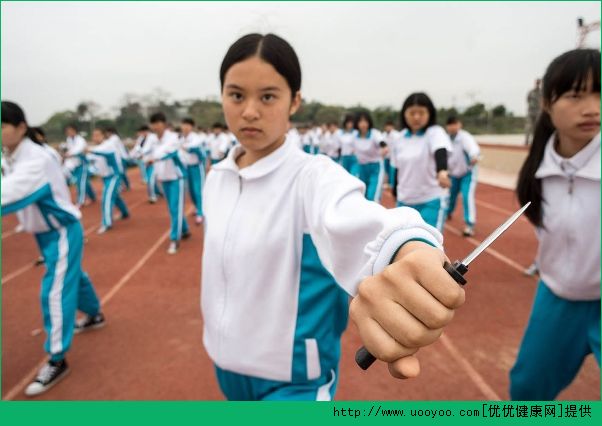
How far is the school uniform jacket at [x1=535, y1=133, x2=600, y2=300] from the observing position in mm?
1574

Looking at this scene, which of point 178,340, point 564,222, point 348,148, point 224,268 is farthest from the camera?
point 348,148

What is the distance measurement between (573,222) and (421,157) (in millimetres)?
2206

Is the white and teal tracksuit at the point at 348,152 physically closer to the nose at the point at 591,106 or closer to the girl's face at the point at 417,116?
the girl's face at the point at 417,116

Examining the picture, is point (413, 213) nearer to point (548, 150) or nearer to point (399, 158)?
point (548, 150)

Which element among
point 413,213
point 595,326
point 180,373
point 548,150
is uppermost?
point 548,150

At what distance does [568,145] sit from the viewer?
5.46ft

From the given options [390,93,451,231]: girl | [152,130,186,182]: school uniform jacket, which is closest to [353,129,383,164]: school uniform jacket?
[390,93,451,231]: girl

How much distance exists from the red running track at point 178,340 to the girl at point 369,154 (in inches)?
90.2

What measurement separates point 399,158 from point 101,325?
3367 mm

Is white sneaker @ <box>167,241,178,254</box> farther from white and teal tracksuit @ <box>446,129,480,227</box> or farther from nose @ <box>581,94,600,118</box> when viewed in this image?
nose @ <box>581,94,600,118</box>

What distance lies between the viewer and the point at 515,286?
164 inches

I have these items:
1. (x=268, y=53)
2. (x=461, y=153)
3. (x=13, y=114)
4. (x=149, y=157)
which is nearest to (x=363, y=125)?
(x=461, y=153)

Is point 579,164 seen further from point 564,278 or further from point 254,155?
point 254,155

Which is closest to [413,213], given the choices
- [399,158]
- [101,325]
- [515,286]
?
[399,158]
